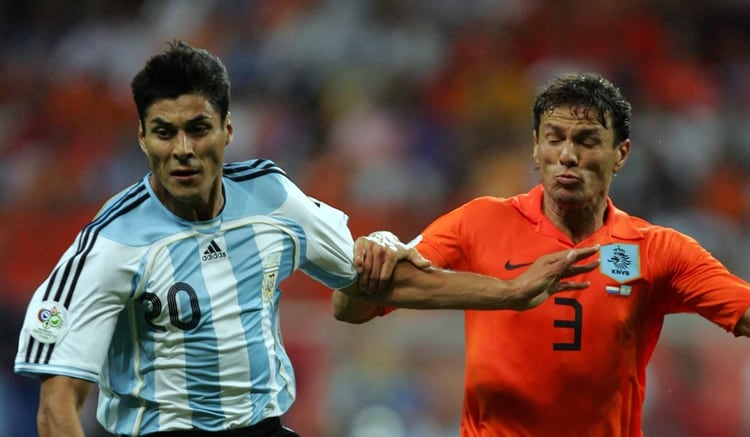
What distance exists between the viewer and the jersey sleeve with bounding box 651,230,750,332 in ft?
12.7

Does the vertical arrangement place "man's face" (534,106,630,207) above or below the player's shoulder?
above

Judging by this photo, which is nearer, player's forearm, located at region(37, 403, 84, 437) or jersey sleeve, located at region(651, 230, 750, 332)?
player's forearm, located at region(37, 403, 84, 437)

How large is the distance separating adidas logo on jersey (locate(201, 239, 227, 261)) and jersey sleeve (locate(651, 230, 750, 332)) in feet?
5.28

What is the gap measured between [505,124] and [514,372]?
4.53 metres

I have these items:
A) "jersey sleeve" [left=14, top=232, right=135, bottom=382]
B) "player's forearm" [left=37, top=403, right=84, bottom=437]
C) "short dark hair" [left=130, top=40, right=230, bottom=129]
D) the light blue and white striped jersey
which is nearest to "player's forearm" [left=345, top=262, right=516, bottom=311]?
the light blue and white striped jersey

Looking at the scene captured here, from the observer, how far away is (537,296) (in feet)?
11.9

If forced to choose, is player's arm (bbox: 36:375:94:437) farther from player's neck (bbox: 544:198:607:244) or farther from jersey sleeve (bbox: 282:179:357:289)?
player's neck (bbox: 544:198:607:244)

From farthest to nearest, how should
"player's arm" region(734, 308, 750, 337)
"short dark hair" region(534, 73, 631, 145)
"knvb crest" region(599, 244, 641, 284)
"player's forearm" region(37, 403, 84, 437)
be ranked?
"short dark hair" region(534, 73, 631, 145) < "knvb crest" region(599, 244, 641, 284) < "player's arm" region(734, 308, 750, 337) < "player's forearm" region(37, 403, 84, 437)

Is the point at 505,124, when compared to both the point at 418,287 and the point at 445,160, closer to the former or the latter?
the point at 445,160

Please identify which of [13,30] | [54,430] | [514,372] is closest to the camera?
[54,430]

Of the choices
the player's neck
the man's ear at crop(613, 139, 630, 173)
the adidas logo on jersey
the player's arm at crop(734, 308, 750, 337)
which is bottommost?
the player's arm at crop(734, 308, 750, 337)

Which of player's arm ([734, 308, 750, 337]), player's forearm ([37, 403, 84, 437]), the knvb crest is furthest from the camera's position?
the knvb crest

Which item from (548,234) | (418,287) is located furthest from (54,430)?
(548,234)

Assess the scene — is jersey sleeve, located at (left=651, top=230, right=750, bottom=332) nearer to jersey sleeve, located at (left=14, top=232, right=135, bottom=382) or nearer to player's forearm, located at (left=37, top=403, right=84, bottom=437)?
jersey sleeve, located at (left=14, top=232, right=135, bottom=382)
